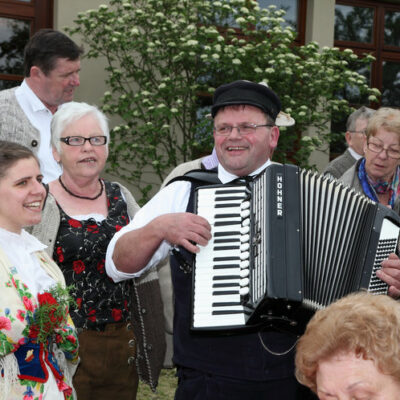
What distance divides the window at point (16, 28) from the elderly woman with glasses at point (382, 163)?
4203 millimetres

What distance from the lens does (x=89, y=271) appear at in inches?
122

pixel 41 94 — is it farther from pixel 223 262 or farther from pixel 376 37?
pixel 376 37

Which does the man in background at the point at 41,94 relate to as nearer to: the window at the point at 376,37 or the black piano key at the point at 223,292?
the black piano key at the point at 223,292

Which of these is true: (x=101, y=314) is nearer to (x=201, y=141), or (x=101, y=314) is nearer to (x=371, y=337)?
(x=371, y=337)

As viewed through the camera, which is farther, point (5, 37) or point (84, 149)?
point (5, 37)

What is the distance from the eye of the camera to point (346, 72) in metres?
7.20

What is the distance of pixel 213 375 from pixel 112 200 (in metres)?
1.11

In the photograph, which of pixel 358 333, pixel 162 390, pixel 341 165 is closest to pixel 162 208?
pixel 358 333

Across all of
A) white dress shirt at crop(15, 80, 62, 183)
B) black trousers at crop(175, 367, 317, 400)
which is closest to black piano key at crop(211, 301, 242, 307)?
black trousers at crop(175, 367, 317, 400)

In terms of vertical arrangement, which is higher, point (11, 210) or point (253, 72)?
point (253, 72)

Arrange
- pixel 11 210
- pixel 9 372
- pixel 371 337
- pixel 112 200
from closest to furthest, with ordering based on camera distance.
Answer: pixel 371 337 → pixel 9 372 → pixel 11 210 → pixel 112 200

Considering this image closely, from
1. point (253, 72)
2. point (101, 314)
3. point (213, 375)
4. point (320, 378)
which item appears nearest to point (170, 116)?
point (253, 72)

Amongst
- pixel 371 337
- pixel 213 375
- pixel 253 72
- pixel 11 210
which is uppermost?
pixel 253 72

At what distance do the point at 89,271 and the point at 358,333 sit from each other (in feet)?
5.52
